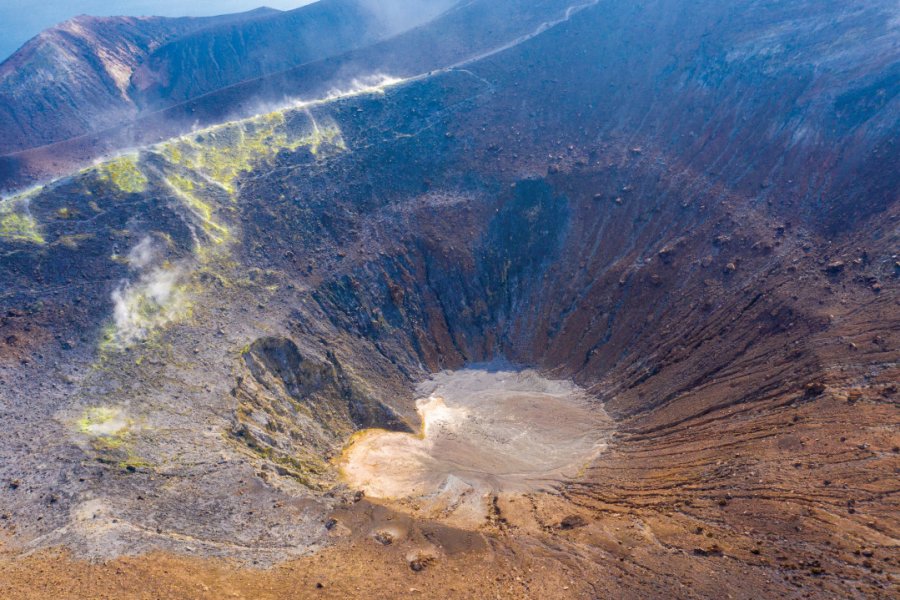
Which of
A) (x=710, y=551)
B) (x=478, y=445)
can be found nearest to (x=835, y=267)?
(x=710, y=551)

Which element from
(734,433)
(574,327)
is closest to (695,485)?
(734,433)

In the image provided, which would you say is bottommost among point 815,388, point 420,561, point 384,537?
point 420,561

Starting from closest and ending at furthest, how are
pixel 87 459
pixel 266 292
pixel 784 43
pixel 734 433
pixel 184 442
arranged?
pixel 87 459 < pixel 184 442 < pixel 734 433 < pixel 266 292 < pixel 784 43

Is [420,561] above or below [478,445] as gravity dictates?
below

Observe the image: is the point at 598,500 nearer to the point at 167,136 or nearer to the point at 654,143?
the point at 654,143

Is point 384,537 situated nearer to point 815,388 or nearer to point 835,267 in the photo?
point 815,388

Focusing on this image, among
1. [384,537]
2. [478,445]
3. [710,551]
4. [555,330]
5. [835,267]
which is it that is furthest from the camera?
[555,330]

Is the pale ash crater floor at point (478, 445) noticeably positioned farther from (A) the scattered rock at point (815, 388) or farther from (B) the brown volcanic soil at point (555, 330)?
(A) the scattered rock at point (815, 388)

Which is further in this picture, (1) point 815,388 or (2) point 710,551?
(1) point 815,388

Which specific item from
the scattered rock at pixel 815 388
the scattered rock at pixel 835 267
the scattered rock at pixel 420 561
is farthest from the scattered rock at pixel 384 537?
the scattered rock at pixel 835 267
